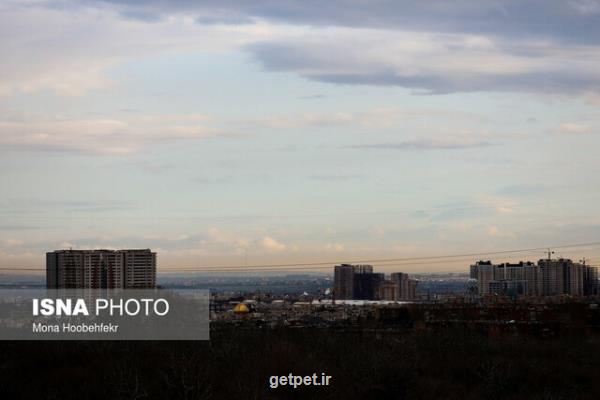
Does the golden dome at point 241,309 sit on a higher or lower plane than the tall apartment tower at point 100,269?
lower

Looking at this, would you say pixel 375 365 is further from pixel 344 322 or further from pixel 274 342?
pixel 344 322

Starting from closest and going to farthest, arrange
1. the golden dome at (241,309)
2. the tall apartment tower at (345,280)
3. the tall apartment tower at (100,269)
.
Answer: the golden dome at (241,309), the tall apartment tower at (100,269), the tall apartment tower at (345,280)

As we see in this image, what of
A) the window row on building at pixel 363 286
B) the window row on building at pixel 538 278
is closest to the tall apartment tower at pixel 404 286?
the window row on building at pixel 363 286

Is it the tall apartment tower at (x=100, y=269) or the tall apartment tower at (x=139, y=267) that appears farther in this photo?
the tall apartment tower at (x=139, y=267)

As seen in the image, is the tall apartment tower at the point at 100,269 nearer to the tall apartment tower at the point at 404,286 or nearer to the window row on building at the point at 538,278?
the tall apartment tower at the point at 404,286

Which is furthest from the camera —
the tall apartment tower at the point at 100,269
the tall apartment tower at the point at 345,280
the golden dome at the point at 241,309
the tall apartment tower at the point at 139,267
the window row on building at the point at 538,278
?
the window row on building at the point at 538,278

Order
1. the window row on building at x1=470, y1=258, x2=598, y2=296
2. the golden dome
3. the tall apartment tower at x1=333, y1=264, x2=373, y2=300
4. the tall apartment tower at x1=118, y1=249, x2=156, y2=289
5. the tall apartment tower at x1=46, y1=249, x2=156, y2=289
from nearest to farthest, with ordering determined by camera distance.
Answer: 1. the golden dome
2. the tall apartment tower at x1=46, y1=249, x2=156, y2=289
3. the tall apartment tower at x1=118, y1=249, x2=156, y2=289
4. the tall apartment tower at x1=333, y1=264, x2=373, y2=300
5. the window row on building at x1=470, y1=258, x2=598, y2=296

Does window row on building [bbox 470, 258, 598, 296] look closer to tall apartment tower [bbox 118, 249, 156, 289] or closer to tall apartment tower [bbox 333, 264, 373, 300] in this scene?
tall apartment tower [bbox 333, 264, 373, 300]

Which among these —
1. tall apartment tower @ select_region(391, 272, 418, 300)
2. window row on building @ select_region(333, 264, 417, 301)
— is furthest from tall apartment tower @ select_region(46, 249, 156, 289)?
tall apartment tower @ select_region(391, 272, 418, 300)
